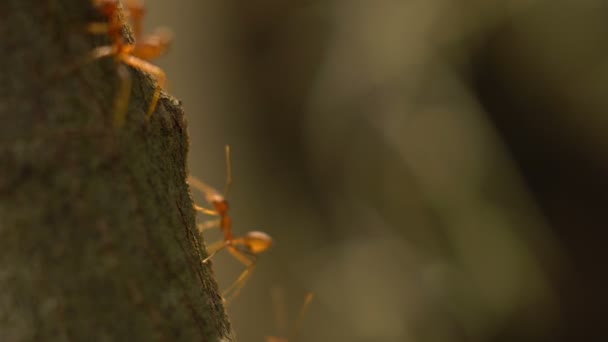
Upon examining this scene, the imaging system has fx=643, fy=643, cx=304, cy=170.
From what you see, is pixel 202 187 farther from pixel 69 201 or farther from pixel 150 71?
pixel 69 201

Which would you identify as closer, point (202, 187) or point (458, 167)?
point (202, 187)

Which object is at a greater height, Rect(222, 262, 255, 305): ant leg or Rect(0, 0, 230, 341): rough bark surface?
Rect(0, 0, 230, 341): rough bark surface

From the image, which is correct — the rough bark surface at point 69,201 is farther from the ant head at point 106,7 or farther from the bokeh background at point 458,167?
the bokeh background at point 458,167

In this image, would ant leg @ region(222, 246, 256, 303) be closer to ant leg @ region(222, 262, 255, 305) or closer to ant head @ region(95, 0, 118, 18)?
ant leg @ region(222, 262, 255, 305)

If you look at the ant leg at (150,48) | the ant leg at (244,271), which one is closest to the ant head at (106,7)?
the ant leg at (150,48)

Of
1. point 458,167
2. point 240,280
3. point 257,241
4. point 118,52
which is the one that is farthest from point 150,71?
point 458,167

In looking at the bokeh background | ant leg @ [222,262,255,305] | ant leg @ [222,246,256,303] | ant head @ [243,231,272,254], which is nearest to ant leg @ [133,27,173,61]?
ant leg @ [222,262,255,305]

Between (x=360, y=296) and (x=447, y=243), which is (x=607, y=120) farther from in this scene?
(x=360, y=296)
